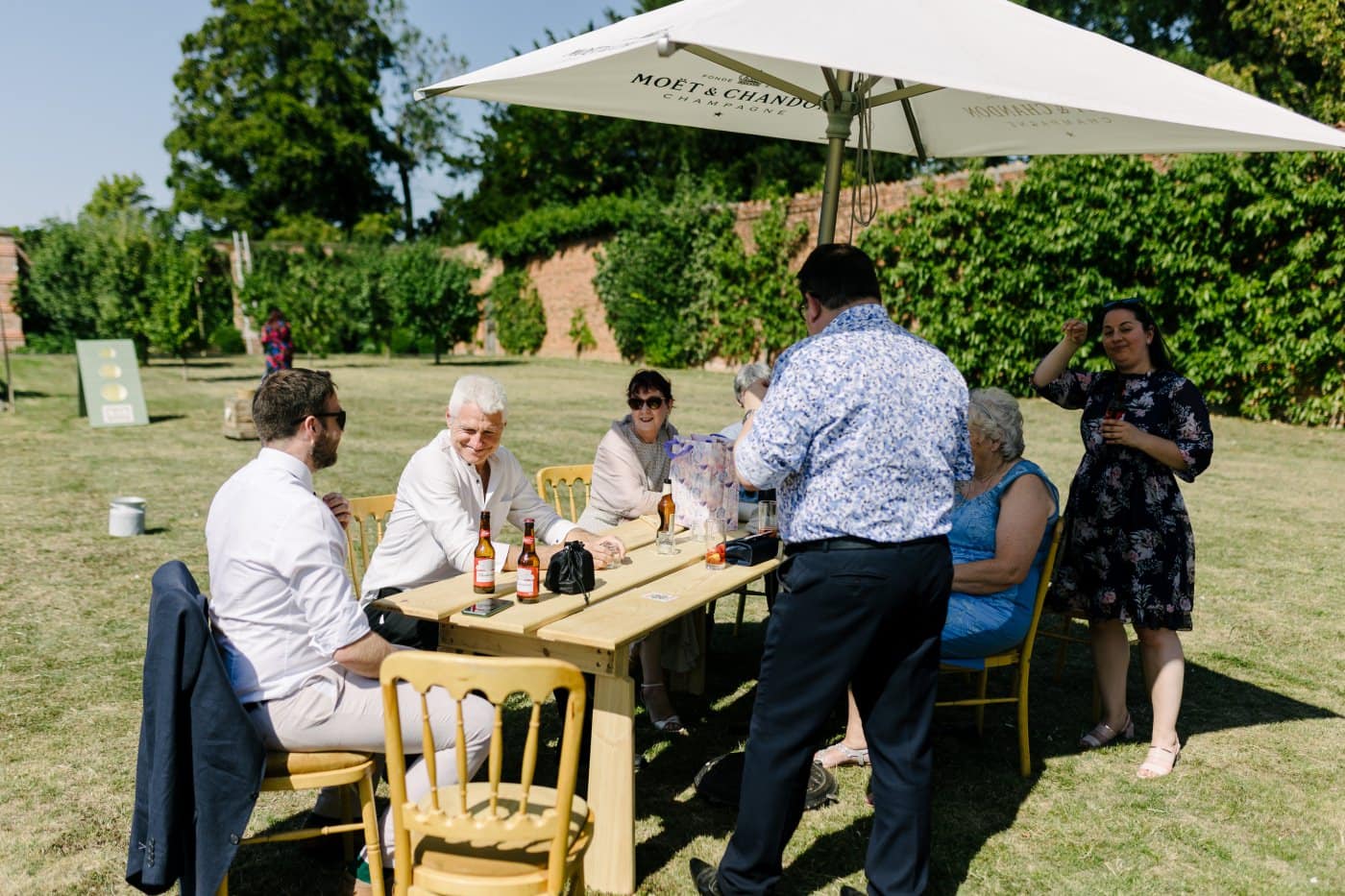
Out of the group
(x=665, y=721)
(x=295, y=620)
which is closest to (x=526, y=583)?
(x=295, y=620)

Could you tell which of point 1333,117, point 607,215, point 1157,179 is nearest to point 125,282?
point 607,215

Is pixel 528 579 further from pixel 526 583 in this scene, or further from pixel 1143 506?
pixel 1143 506

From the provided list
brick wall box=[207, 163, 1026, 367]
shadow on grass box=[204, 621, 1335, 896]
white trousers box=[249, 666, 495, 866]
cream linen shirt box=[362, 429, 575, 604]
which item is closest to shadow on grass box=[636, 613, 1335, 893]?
shadow on grass box=[204, 621, 1335, 896]

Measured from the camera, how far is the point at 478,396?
3.47m

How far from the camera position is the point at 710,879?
2793 millimetres

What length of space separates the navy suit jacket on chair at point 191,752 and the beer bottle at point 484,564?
805mm

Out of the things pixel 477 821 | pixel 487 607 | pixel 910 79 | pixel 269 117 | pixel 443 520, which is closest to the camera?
pixel 477 821

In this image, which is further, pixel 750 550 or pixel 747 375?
pixel 747 375

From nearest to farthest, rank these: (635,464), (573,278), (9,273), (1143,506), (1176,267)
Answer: (1143,506) < (635,464) < (1176,267) < (573,278) < (9,273)

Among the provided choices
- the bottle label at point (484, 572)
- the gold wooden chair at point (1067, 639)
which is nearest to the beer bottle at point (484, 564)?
the bottle label at point (484, 572)

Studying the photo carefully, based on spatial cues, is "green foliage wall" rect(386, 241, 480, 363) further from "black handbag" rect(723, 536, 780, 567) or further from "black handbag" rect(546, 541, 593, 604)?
"black handbag" rect(546, 541, 593, 604)

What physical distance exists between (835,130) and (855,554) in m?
1.94

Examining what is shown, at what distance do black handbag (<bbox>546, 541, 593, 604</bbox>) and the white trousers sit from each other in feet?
1.68

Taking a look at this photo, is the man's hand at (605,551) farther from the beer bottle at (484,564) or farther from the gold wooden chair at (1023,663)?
the gold wooden chair at (1023,663)
